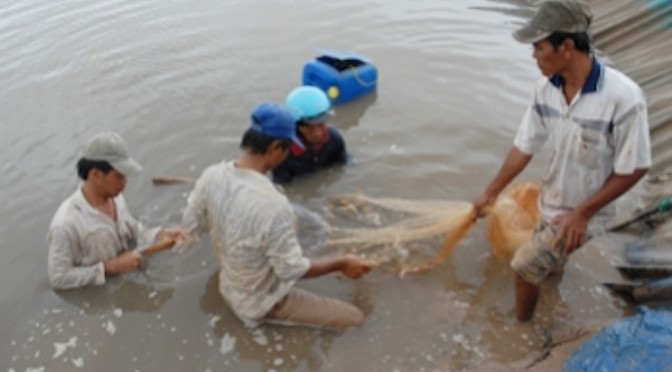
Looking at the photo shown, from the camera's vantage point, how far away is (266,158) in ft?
12.0

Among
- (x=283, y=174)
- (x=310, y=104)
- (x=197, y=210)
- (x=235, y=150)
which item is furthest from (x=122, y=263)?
(x=235, y=150)

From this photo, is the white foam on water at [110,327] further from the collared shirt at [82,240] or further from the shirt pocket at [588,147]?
the shirt pocket at [588,147]

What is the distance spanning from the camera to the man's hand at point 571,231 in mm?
3562

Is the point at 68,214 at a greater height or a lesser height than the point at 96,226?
greater

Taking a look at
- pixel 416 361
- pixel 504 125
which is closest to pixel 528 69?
pixel 504 125

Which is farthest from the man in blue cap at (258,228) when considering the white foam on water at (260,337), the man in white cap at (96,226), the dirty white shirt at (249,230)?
the man in white cap at (96,226)

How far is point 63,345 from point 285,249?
6.81 ft

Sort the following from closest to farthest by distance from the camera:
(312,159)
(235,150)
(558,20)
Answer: (558,20), (312,159), (235,150)

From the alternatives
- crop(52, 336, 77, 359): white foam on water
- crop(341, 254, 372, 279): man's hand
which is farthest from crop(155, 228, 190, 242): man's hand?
crop(341, 254, 372, 279): man's hand

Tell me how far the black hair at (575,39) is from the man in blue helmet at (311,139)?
91.4 inches

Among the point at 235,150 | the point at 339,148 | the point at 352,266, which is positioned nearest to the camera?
the point at 352,266

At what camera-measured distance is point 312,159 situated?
620 cm

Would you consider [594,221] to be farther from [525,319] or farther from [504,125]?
[504,125]

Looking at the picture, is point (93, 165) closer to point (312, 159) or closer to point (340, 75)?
point (312, 159)
